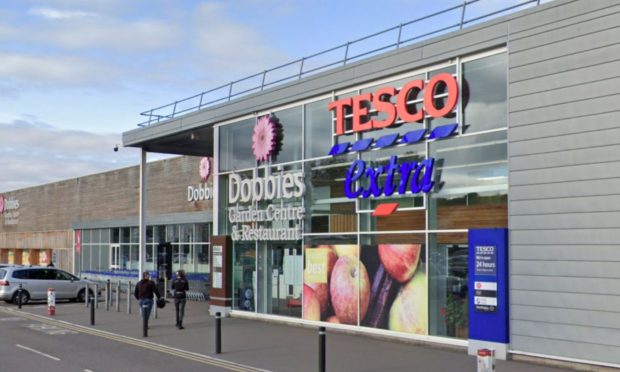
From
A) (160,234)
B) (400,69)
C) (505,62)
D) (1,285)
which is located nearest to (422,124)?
(400,69)

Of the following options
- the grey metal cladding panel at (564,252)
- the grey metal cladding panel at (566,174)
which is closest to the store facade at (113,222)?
the grey metal cladding panel at (564,252)

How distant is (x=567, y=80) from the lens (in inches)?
536

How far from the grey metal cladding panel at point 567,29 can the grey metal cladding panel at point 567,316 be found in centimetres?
507

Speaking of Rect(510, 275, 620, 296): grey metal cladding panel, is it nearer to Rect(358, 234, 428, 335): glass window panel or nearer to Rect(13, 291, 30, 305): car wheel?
Rect(358, 234, 428, 335): glass window panel

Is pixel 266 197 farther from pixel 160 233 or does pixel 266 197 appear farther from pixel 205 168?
pixel 160 233

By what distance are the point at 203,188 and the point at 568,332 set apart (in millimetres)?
24759

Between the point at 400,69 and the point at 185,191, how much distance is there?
2249cm

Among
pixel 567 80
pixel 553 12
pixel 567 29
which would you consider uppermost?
pixel 553 12

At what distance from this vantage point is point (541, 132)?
45.9 feet

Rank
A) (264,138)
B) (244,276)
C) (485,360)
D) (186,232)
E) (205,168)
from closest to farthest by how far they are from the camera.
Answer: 1. (485,360)
2. (264,138)
3. (244,276)
4. (205,168)
5. (186,232)

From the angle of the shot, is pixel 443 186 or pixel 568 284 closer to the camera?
pixel 568 284

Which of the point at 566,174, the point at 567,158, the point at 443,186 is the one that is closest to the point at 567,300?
the point at 566,174

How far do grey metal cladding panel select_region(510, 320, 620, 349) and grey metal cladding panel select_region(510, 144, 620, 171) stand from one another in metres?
2.99

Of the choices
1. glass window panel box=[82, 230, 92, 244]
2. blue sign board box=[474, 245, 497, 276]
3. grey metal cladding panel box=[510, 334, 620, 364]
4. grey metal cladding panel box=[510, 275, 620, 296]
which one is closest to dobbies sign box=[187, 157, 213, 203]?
glass window panel box=[82, 230, 92, 244]
